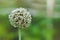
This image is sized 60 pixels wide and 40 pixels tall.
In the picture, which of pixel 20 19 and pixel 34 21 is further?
pixel 34 21

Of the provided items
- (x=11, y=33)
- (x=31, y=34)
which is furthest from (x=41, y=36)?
(x=11, y=33)

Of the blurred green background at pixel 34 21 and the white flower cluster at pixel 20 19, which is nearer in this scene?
the white flower cluster at pixel 20 19

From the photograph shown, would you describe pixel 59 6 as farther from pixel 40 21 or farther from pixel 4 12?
pixel 4 12

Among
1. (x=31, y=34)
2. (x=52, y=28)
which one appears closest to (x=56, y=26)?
(x=52, y=28)

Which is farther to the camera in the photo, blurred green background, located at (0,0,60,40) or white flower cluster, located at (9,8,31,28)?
blurred green background, located at (0,0,60,40)

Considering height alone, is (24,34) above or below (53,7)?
below

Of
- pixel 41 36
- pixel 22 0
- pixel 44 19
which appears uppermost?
pixel 22 0
